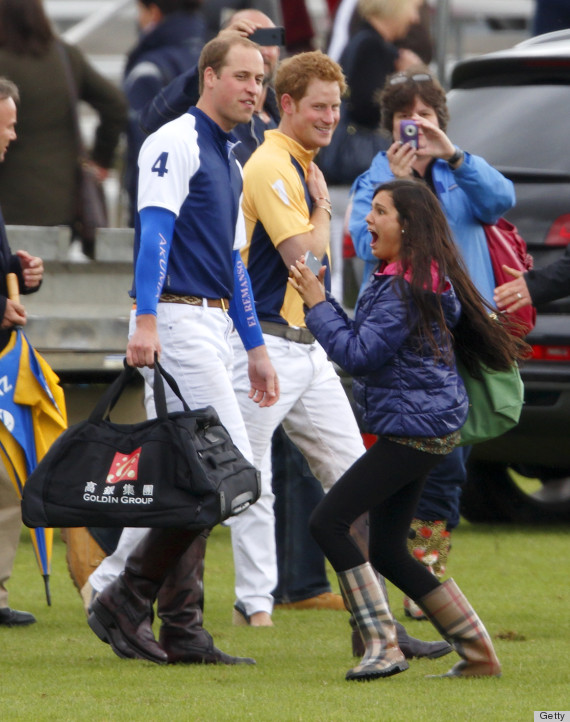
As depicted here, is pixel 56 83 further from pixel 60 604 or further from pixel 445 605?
pixel 445 605

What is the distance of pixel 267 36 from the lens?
6980 mm

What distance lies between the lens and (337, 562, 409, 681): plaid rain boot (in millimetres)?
5332

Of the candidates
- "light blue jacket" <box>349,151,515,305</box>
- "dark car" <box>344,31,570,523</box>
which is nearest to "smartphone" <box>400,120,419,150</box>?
"light blue jacket" <box>349,151,515,305</box>

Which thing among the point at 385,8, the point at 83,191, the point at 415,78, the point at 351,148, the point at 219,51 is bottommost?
the point at 351,148

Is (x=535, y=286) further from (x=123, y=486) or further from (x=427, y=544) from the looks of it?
(x=123, y=486)

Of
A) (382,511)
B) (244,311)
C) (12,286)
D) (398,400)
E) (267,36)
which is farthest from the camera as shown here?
(267,36)

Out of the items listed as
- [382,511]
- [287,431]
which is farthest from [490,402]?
[287,431]

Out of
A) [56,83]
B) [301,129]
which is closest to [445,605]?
[301,129]

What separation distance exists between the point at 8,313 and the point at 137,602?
1279mm

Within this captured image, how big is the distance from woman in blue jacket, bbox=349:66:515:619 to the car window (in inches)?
48.3

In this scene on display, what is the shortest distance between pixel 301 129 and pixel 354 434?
118 cm

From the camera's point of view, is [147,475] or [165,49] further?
[165,49]

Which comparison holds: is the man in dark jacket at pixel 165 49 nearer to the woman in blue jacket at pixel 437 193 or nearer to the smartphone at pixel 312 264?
the woman in blue jacket at pixel 437 193

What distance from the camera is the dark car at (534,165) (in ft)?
24.9
